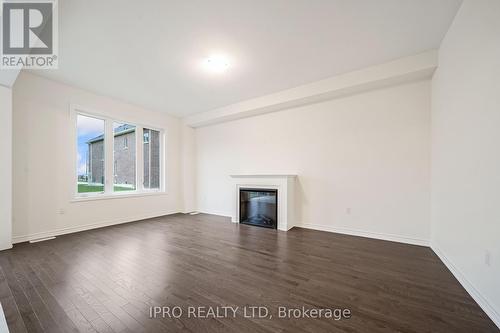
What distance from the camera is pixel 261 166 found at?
5.02m

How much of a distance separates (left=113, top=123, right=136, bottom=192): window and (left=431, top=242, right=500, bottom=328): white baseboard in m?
6.19

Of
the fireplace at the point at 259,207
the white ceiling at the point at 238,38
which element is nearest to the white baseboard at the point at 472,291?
the fireplace at the point at 259,207

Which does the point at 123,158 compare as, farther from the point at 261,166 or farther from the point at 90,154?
the point at 261,166

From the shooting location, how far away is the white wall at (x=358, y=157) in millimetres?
3264

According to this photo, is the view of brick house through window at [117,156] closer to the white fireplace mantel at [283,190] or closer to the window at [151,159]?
the window at [151,159]

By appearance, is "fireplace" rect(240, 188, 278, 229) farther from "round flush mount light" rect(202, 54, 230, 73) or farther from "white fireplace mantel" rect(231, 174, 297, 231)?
"round flush mount light" rect(202, 54, 230, 73)

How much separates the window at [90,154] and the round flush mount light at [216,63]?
10.3 feet

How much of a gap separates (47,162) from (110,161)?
108 centimetres

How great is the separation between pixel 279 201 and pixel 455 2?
3.66m

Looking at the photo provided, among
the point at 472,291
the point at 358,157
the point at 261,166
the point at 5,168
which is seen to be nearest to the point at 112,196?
the point at 5,168

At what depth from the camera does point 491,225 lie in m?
1.66

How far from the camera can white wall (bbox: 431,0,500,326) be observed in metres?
1.63

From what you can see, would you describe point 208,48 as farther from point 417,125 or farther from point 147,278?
point 417,125

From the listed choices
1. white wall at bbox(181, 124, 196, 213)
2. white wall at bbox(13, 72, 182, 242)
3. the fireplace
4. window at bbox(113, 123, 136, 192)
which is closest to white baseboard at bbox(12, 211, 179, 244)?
white wall at bbox(13, 72, 182, 242)
